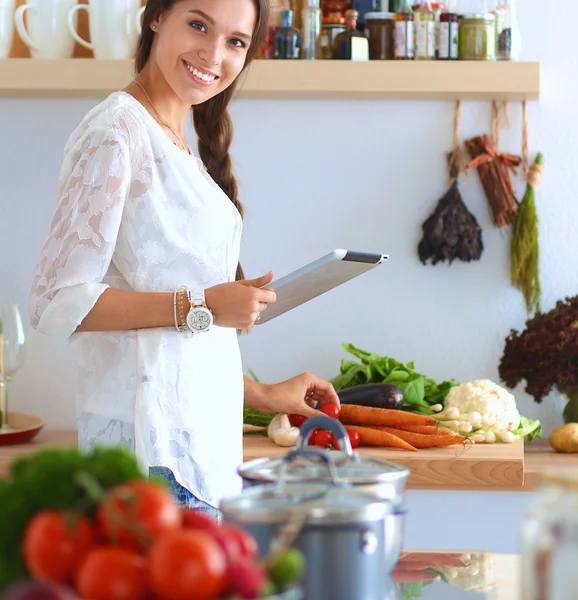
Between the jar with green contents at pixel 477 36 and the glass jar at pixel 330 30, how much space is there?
0.30m

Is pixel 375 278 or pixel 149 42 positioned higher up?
pixel 149 42

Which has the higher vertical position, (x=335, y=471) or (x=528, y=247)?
(x=528, y=247)

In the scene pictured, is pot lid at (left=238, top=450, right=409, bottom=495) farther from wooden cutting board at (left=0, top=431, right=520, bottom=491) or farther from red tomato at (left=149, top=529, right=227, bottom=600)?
wooden cutting board at (left=0, top=431, right=520, bottom=491)

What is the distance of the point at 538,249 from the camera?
2566 millimetres

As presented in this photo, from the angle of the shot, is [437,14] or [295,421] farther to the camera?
[437,14]

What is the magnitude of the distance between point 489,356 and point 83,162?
4.95 ft

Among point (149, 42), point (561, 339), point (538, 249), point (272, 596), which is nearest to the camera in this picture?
point (272, 596)

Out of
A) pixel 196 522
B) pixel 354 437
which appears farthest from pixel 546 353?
pixel 196 522

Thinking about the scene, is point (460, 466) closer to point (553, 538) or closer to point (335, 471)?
point (335, 471)

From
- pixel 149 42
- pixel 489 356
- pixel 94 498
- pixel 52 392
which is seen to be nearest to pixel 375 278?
pixel 489 356

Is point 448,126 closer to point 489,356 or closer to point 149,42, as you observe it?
point 489,356

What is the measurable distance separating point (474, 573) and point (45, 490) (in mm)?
557

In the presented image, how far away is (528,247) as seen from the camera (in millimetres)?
2543

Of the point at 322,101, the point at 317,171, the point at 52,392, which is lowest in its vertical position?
the point at 52,392
